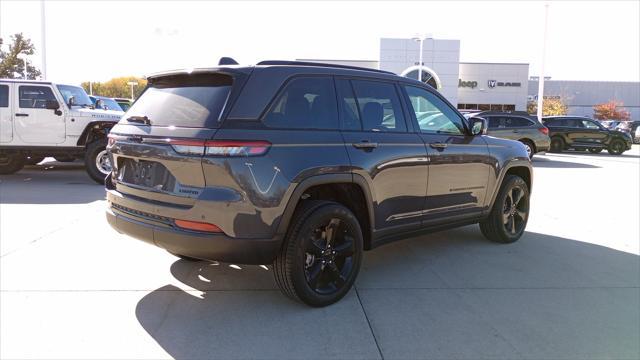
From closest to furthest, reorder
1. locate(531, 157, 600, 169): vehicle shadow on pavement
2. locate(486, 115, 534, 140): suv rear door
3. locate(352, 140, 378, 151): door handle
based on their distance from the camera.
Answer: locate(352, 140, 378, 151): door handle
locate(531, 157, 600, 169): vehicle shadow on pavement
locate(486, 115, 534, 140): suv rear door

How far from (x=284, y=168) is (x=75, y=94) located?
8.81 meters

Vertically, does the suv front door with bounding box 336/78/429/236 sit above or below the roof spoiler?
below

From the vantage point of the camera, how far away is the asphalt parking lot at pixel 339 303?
137 inches

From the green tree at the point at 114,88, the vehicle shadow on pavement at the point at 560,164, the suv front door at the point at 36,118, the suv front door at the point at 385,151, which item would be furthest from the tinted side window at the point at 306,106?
the green tree at the point at 114,88

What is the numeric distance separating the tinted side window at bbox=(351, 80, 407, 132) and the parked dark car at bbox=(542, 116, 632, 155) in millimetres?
20257

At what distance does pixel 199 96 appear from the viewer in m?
3.84

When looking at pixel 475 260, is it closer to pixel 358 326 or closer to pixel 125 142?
pixel 358 326

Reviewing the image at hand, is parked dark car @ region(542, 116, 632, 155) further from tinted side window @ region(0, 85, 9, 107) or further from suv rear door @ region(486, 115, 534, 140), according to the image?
tinted side window @ region(0, 85, 9, 107)

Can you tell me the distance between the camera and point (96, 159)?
33.3ft

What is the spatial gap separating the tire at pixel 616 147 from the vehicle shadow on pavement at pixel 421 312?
64.3 feet

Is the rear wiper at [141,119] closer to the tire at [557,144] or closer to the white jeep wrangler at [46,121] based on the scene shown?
the white jeep wrangler at [46,121]

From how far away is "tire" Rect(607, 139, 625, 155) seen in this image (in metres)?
22.6

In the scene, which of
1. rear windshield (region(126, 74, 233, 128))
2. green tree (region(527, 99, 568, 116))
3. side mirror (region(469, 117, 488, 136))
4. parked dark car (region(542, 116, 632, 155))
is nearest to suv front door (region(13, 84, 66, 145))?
rear windshield (region(126, 74, 233, 128))

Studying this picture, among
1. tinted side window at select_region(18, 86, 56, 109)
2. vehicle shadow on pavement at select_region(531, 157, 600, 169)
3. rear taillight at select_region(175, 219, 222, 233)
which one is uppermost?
tinted side window at select_region(18, 86, 56, 109)
